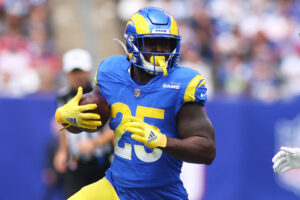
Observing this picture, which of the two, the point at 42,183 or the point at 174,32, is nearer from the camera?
the point at 174,32

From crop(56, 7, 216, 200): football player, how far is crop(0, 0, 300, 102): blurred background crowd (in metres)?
4.50

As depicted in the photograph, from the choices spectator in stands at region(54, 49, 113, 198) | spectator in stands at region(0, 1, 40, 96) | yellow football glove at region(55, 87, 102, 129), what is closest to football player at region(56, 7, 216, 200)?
yellow football glove at region(55, 87, 102, 129)

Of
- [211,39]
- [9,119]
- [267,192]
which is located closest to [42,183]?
[9,119]

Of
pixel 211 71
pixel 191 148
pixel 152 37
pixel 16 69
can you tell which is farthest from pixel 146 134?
pixel 16 69

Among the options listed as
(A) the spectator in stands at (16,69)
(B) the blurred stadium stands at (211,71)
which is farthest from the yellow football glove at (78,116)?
(A) the spectator in stands at (16,69)

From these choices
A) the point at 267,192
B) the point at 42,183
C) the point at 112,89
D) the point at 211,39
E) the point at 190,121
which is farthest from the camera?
the point at 211,39

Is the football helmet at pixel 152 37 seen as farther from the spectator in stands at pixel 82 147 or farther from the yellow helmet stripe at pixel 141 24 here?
the spectator in stands at pixel 82 147

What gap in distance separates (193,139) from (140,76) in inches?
23.6

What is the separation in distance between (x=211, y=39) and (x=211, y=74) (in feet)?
3.19

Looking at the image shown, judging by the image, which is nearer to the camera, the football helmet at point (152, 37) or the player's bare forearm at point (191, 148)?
the player's bare forearm at point (191, 148)

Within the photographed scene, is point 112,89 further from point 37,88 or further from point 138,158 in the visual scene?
point 37,88

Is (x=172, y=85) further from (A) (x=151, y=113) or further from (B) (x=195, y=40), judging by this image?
(B) (x=195, y=40)

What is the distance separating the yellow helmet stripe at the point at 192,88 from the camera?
3096mm

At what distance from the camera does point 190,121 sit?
3107 mm
